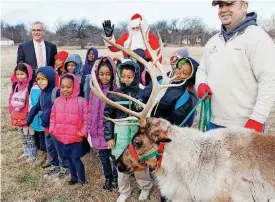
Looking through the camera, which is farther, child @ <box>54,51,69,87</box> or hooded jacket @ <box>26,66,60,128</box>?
child @ <box>54,51,69,87</box>

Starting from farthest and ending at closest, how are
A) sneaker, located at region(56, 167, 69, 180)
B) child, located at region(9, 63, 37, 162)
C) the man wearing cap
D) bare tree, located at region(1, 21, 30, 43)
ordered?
bare tree, located at region(1, 21, 30, 43)
child, located at region(9, 63, 37, 162)
sneaker, located at region(56, 167, 69, 180)
the man wearing cap

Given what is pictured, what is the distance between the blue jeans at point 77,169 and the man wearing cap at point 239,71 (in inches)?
97.9

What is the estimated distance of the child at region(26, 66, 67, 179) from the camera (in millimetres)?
5414

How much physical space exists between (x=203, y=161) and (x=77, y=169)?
2697 mm

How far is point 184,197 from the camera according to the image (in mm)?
3330

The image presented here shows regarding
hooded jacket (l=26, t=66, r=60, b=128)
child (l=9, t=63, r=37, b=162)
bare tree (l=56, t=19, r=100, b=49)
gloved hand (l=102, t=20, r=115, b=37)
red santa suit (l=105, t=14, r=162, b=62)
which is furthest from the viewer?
bare tree (l=56, t=19, r=100, b=49)

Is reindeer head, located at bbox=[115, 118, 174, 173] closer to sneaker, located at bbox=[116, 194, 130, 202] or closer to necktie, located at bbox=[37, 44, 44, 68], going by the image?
sneaker, located at bbox=[116, 194, 130, 202]

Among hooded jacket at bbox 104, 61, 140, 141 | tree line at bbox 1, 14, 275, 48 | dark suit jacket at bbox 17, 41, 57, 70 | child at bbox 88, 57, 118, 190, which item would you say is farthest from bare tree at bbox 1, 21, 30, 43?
hooded jacket at bbox 104, 61, 140, 141

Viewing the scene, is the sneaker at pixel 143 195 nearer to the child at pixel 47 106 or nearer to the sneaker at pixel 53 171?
the child at pixel 47 106

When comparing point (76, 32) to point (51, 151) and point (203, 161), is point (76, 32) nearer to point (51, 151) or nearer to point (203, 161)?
point (51, 151)

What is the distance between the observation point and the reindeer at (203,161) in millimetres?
2949

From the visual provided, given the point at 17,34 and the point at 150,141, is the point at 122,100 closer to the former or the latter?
the point at 150,141

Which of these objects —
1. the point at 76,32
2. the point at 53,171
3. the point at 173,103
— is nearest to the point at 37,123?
the point at 53,171

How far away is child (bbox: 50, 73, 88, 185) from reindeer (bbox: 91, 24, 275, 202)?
140 centimetres
